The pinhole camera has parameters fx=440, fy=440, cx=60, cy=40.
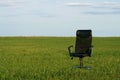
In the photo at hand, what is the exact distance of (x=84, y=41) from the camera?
20.0 meters

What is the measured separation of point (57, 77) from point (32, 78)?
889 millimetres

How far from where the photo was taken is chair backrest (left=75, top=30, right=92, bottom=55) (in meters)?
19.9

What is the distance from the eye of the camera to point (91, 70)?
1761 centimetres

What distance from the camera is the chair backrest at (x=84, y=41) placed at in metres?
19.9

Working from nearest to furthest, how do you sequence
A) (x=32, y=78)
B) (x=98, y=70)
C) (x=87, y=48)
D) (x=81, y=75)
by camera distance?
(x=32, y=78)
(x=81, y=75)
(x=98, y=70)
(x=87, y=48)

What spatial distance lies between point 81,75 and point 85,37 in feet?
14.6

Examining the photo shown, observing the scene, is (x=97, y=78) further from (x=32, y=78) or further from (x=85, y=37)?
(x=85, y=37)

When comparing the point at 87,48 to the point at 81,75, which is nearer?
the point at 81,75

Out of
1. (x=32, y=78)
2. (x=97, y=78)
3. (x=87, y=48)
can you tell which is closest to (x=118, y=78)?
(x=97, y=78)

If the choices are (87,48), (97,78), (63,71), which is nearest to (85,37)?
(87,48)

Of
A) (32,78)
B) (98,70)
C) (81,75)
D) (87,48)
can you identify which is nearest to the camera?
(32,78)

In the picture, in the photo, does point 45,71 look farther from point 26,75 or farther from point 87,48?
point 87,48

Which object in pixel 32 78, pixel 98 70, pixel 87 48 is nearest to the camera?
pixel 32 78

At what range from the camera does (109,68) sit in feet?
60.0
